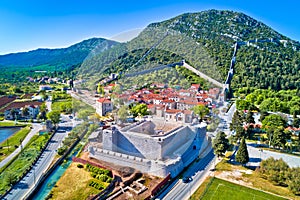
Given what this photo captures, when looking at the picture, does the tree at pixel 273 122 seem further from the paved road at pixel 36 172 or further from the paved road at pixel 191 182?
the paved road at pixel 36 172

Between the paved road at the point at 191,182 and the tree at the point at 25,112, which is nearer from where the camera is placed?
the paved road at the point at 191,182

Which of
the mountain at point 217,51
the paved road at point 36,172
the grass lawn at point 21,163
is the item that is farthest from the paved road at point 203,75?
the grass lawn at point 21,163

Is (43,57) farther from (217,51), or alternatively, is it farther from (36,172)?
(36,172)

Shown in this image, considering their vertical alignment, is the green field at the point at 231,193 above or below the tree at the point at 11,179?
below

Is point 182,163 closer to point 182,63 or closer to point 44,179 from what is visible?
point 44,179

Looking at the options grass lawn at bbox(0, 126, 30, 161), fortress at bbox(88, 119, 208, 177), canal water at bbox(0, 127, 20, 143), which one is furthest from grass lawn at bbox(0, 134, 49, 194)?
fortress at bbox(88, 119, 208, 177)

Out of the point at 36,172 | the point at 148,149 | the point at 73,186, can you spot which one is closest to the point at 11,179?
the point at 36,172

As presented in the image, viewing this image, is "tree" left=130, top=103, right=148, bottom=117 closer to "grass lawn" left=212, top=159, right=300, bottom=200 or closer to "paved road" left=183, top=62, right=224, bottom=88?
"grass lawn" left=212, top=159, right=300, bottom=200
